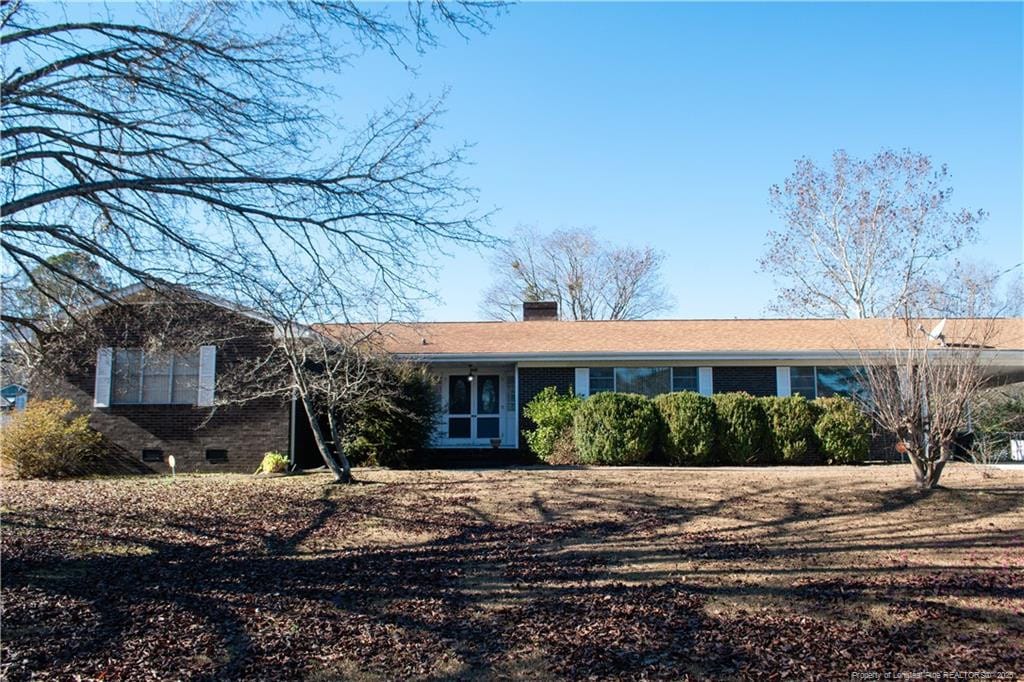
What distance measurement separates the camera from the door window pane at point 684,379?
17547mm

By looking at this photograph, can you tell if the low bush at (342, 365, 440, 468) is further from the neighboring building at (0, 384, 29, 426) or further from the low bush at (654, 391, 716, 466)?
the neighboring building at (0, 384, 29, 426)

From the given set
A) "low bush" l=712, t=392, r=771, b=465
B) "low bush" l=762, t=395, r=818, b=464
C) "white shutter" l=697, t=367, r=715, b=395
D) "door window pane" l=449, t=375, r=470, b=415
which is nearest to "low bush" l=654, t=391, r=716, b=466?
"low bush" l=712, t=392, r=771, b=465

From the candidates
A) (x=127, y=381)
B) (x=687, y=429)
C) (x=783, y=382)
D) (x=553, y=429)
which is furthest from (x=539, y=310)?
(x=127, y=381)

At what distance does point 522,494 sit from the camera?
10898 millimetres

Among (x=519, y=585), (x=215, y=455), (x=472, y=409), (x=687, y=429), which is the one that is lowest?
(x=519, y=585)

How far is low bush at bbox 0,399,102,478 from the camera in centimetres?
1362

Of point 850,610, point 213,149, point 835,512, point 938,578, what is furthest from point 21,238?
point 835,512

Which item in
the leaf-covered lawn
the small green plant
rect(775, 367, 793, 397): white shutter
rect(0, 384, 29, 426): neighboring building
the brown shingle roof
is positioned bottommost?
the leaf-covered lawn

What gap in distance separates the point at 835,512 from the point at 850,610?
3.82m

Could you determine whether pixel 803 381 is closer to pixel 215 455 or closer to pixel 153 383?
pixel 215 455

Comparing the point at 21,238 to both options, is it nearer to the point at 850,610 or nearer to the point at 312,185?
the point at 312,185

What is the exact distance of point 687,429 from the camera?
49.1ft

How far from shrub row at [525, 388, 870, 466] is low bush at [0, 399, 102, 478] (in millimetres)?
9685

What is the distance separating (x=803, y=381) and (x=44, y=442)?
51.9ft
